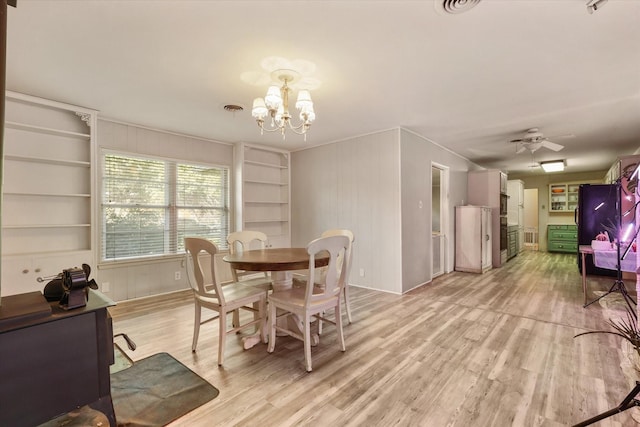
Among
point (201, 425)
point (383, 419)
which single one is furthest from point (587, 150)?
point (201, 425)

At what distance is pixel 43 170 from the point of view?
3271 mm

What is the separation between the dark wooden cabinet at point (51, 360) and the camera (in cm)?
118

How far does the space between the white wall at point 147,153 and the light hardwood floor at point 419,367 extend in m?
0.30

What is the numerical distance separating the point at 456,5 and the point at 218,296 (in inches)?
100

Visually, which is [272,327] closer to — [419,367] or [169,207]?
[419,367]

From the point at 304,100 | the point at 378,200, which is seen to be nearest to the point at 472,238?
the point at 378,200

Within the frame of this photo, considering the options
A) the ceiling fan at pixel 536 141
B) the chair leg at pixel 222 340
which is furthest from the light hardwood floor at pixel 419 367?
the ceiling fan at pixel 536 141

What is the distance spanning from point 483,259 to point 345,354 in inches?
173

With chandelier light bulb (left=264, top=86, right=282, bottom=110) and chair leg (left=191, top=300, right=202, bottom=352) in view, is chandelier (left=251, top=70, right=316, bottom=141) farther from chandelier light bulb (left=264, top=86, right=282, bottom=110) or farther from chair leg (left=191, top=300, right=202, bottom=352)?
chair leg (left=191, top=300, right=202, bottom=352)

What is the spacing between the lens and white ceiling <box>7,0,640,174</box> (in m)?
1.80

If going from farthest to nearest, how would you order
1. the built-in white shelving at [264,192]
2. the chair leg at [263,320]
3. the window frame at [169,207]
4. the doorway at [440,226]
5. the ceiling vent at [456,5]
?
the doorway at [440,226], the built-in white shelving at [264,192], the window frame at [169,207], the chair leg at [263,320], the ceiling vent at [456,5]

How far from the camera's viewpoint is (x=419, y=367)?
223cm

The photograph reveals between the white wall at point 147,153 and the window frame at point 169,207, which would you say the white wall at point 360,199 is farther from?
the white wall at point 147,153

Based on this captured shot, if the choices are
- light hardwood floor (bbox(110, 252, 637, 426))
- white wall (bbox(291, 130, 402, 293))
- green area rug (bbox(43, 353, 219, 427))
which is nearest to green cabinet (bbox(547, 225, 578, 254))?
light hardwood floor (bbox(110, 252, 637, 426))
